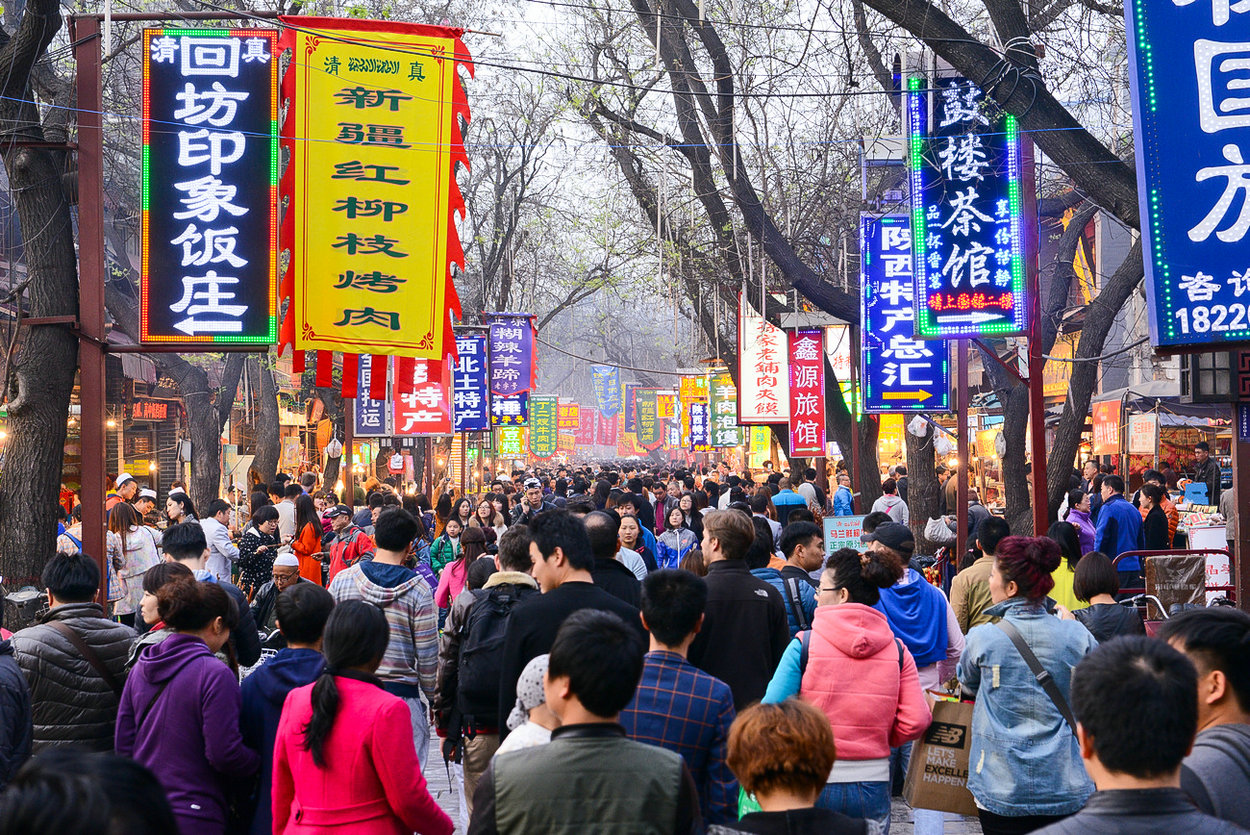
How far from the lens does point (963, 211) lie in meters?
10.9

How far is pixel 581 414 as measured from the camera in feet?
233

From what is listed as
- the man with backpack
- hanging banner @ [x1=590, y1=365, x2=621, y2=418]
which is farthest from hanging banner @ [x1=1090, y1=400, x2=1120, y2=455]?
hanging banner @ [x1=590, y1=365, x2=621, y2=418]

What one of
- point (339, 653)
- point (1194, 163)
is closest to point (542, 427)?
point (1194, 163)

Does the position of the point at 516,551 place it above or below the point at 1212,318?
below

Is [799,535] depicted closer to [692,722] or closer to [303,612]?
[692,722]

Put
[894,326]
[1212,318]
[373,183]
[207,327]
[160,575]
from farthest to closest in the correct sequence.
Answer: [894,326], [373,183], [207,327], [1212,318], [160,575]

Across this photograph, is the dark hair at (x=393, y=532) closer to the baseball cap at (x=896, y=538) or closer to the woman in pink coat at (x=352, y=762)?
the woman in pink coat at (x=352, y=762)

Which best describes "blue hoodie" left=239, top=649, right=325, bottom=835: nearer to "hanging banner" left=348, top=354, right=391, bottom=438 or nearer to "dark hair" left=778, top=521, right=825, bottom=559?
"dark hair" left=778, top=521, right=825, bottom=559

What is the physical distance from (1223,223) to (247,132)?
726 cm

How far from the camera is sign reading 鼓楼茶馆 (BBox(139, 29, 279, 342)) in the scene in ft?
30.4

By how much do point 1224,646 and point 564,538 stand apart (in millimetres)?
2773

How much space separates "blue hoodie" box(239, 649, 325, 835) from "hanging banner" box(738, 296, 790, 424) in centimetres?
1477

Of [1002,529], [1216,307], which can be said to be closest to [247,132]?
[1002,529]

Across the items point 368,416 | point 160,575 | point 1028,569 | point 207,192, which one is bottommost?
point 160,575
